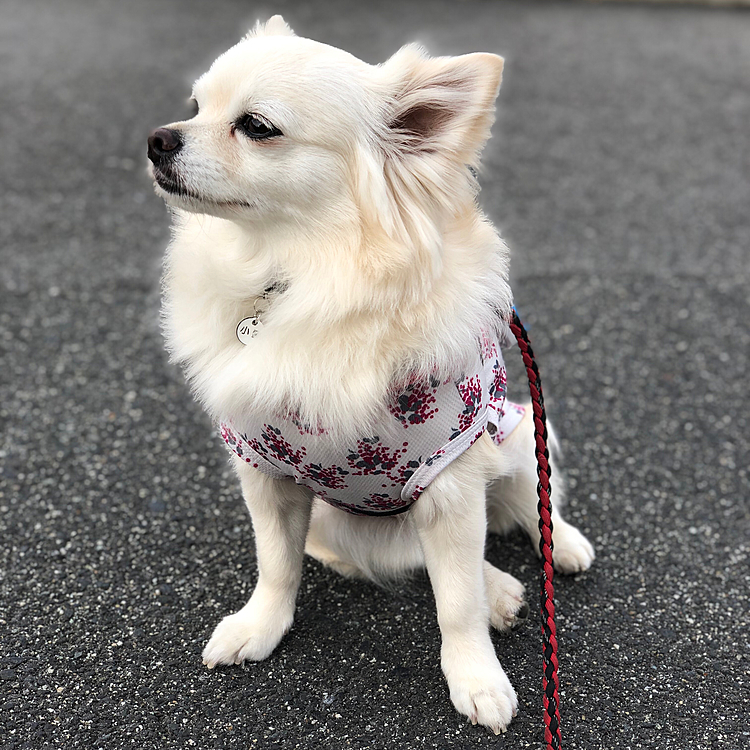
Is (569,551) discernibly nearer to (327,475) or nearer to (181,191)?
(327,475)

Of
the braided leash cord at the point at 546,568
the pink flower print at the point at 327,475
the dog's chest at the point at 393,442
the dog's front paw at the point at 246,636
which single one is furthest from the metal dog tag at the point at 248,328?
the dog's front paw at the point at 246,636

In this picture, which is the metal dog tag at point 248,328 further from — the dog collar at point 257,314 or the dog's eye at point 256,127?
the dog's eye at point 256,127

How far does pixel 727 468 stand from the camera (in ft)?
9.88

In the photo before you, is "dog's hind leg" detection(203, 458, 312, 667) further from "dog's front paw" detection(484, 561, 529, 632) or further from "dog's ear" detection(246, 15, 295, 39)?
"dog's ear" detection(246, 15, 295, 39)

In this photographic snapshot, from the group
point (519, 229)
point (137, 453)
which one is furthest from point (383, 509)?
point (519, 229)

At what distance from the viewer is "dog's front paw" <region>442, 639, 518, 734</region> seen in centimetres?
200

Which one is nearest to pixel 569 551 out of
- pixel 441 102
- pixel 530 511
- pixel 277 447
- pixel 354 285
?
pixel 530 511

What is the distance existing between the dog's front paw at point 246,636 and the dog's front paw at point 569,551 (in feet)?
2.83

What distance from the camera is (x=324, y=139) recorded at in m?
1.72

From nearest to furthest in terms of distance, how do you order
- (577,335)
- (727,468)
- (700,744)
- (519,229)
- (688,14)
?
(700,744) → (727,468) → (577,335) → (519,229) → (688,14)

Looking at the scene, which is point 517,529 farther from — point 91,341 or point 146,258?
point 146,258

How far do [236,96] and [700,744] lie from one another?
1885 mm

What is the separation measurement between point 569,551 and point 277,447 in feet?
3.56

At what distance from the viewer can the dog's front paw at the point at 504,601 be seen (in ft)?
7.41
